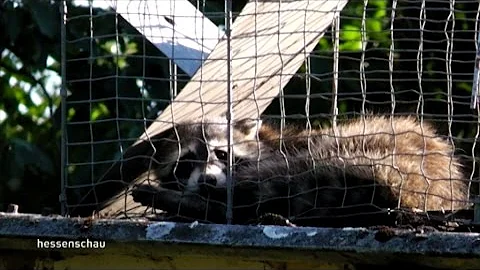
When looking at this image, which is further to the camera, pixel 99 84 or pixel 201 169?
pixel 99 84

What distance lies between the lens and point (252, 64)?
5289 mm

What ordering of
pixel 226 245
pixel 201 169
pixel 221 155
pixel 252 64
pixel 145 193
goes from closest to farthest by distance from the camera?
pixel 226 245
pixel 145 193
pixel 252 64
pixel 201 169
pixel 221 155

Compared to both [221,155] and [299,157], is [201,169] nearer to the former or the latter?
[221,155]

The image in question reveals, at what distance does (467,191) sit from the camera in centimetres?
500

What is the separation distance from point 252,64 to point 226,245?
1.29 meters

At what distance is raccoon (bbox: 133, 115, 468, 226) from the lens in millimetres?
4680

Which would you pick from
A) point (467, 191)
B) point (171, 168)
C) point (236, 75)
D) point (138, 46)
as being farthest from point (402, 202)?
point (138, 46)

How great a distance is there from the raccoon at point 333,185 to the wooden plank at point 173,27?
0.41 meters

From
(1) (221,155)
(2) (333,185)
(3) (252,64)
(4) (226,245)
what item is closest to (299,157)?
(2) (333,185)

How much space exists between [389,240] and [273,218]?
44 centimetres

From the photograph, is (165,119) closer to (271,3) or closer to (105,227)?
(271,3)

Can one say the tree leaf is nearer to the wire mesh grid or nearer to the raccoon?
the wire mesh grid

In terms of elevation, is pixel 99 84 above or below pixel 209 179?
above

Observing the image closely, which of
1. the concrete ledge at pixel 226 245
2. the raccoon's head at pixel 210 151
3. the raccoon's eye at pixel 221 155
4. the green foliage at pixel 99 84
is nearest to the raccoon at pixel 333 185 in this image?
the raccoon's head at pixel 210 151
